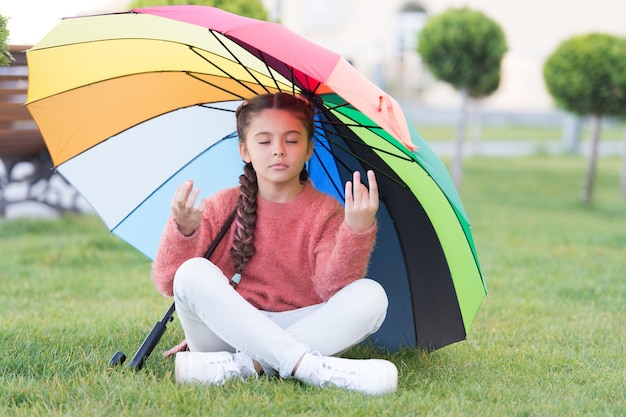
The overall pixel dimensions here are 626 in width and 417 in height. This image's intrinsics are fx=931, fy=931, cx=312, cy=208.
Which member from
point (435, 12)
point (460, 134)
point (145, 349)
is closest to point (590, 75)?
point (460, 134)

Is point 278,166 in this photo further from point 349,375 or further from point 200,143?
point 349,375

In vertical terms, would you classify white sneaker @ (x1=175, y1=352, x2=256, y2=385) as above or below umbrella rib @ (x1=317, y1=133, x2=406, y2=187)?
below

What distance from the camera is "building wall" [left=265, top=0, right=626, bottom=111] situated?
22578 mm

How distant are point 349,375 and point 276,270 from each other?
1.54 feet

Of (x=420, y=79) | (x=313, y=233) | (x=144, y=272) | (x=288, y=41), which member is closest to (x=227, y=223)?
(x=313, y=233)

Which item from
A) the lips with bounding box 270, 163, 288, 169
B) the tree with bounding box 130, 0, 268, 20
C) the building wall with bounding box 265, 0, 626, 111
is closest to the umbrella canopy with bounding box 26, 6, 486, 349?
the lips with bounding box 270, 163, 288, 169

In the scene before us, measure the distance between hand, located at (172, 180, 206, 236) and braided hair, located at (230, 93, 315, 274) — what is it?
184 mm

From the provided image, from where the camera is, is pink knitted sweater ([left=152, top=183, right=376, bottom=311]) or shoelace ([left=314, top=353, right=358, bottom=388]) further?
pink knitted sweater ([left=152, top=183, right=376, bottom=311])

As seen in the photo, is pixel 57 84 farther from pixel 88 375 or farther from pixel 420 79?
pixel 420 79

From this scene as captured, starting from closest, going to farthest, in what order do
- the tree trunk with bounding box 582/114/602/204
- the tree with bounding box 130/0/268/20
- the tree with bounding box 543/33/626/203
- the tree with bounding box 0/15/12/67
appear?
the tree with bounding box 0/15/12/67
the tree with bounding box 130/0/268/20
the tree with bounding box 543/33/626/203
the tree trunk with bounding box 582/114/602/204

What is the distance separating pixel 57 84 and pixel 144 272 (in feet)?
8.42

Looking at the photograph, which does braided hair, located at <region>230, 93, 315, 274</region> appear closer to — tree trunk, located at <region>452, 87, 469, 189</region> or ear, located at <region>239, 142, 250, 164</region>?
ear, located at <region>239, 142, 250, 164</region>

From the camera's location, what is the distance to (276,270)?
3246mm

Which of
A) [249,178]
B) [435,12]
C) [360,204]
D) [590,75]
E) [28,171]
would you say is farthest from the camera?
[435,12]
